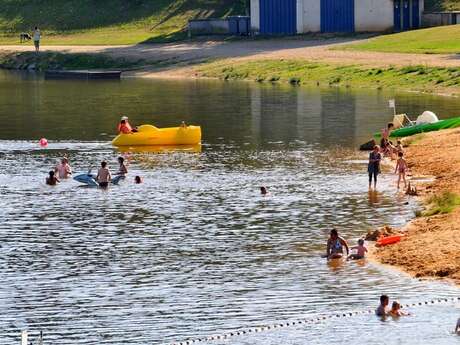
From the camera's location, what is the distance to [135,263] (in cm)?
3719

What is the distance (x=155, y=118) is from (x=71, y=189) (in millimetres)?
25534

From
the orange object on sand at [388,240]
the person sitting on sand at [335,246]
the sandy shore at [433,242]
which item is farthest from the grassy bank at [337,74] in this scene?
the person sitting on sand at [335,246]

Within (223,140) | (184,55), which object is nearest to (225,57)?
(184,55)

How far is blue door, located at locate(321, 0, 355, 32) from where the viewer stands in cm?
10706

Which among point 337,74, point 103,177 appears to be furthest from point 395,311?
point 337,74

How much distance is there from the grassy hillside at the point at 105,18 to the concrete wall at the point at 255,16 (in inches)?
275

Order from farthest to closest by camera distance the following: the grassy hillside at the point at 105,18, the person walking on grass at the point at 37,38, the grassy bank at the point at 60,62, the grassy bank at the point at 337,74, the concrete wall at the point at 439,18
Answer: the grassy hillside at the point at 105,18
the person walking on grass at the point at 37,38
the grassy bank at the point at 60,62
the concrete wall at the point at 439,18
the grassy bank at the point at 337,74

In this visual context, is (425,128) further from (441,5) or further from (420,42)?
A: (441,5)

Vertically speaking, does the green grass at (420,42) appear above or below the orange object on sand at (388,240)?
above

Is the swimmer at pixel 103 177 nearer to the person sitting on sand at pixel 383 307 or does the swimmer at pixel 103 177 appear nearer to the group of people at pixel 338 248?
the group of people at pixel 338 248

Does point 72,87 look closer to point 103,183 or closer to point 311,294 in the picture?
point 103,183

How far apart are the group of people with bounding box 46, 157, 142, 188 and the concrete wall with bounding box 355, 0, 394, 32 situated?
5587 cm

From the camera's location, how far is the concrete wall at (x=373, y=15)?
106m

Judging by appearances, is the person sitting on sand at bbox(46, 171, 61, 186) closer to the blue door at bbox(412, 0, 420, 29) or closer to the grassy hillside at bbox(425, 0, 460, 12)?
the blue door at bbox(412, 0, 420, 29)
